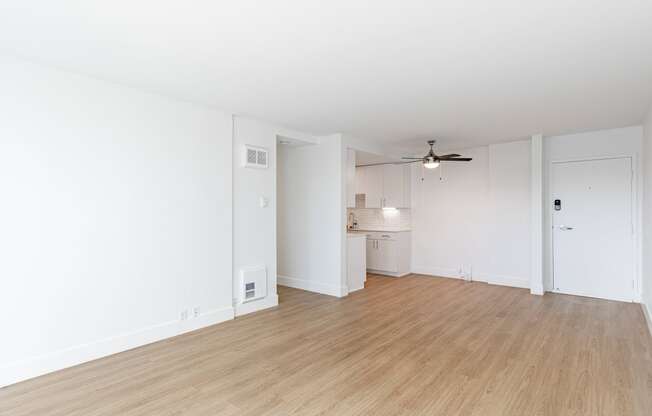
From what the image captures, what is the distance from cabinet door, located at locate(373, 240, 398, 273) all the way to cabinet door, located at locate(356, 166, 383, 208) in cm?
86

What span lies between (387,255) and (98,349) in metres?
5.22

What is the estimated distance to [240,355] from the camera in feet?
11.0

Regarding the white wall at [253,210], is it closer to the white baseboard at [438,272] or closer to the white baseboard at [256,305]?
the white baseboard at [256,305]

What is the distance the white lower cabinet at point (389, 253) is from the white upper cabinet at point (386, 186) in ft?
2.22

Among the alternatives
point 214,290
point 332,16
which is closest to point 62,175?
point 214,290

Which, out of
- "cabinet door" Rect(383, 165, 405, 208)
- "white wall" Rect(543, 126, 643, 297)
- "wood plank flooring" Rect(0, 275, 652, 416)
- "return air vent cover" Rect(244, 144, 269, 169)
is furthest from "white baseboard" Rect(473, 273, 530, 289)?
"return air vent cover" Rect(244, 144, 269, 169)

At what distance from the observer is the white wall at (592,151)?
5188 millimetres

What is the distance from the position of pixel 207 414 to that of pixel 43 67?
120 inches

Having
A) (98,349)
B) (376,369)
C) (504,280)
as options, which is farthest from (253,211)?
(504,280)

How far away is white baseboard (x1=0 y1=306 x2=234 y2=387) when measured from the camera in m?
A: 2.82

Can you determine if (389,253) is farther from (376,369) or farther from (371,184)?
(376,369)

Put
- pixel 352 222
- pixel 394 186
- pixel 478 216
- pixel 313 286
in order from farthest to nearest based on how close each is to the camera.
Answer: pixel 352 222, pixel 394 186, pixel 478 216, pixel 313 286

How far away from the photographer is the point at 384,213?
315 inches

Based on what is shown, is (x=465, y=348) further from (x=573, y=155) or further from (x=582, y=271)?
(x=573, y=155)
